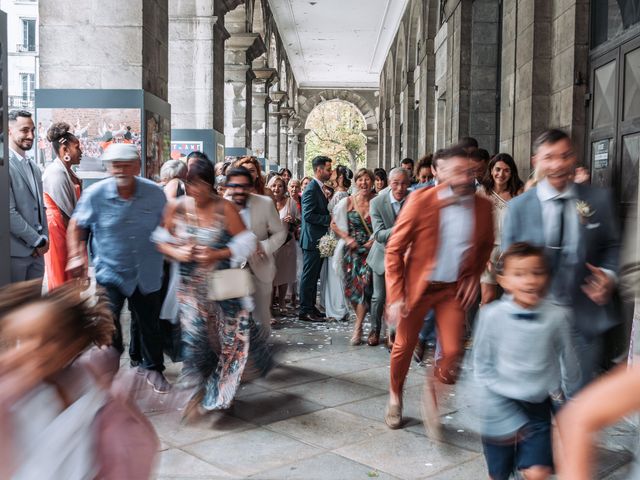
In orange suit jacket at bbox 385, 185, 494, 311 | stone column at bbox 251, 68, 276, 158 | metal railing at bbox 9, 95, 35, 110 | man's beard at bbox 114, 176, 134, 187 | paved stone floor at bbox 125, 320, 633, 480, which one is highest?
metal railing at bbox 9, 95, 35, 110

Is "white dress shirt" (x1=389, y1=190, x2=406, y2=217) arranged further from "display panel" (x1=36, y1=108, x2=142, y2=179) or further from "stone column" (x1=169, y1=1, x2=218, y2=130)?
"stone column" (x1=169, y1=1, x2=218, y2=130)

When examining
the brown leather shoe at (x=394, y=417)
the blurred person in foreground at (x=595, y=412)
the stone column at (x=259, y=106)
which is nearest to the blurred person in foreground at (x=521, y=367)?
the blurred person in foreground at (x=595, y=412)

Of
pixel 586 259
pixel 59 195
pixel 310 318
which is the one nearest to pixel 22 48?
pixel 310 318

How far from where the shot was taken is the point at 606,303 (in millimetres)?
3840

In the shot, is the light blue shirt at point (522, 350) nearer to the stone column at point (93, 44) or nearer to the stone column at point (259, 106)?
the stone column at point (93, 44)

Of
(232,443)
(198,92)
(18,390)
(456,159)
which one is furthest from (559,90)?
(18,390)

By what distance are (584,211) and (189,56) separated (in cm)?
945

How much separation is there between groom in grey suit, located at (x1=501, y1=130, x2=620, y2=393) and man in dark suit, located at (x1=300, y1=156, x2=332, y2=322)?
5.28m

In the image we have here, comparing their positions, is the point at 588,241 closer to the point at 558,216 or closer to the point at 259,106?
the point at 558,216

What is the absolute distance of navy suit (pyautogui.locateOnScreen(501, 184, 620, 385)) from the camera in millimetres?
3861

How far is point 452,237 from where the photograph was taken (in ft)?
15.0

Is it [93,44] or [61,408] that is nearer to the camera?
[61,408]

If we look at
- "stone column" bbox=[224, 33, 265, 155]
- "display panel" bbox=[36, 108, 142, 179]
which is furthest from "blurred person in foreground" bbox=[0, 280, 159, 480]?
"stone column" bbox=[224, 33, 265, 155]

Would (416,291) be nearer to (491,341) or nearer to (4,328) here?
(491,341)
